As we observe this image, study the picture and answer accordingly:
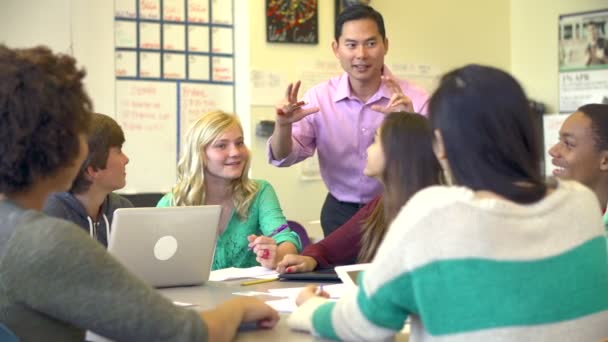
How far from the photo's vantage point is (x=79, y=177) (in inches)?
105

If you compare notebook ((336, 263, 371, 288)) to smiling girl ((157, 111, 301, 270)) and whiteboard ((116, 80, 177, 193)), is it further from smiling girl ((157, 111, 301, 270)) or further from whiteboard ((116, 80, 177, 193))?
whiteboard ((116, 80, 177, 193))

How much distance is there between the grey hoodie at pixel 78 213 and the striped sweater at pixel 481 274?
1472 millimetres

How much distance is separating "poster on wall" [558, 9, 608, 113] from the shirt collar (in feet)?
7.81

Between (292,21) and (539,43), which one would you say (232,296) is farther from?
(539,43)

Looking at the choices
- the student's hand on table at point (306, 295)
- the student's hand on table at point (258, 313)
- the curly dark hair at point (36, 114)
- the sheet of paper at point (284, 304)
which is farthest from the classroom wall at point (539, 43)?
the curly dark hair at point (36, 114)

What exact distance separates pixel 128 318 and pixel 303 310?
40 centimetres

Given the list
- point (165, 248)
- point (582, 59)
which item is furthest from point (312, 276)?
point (582, 59)

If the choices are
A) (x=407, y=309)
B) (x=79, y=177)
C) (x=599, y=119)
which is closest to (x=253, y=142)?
(x=79, y=177)

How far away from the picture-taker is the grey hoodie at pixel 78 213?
2652mm

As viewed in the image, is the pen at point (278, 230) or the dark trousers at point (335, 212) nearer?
the pen at point (278, 230)

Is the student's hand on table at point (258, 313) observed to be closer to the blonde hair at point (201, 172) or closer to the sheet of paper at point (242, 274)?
the sheet of paper at point (242, 274)

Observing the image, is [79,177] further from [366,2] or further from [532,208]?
[366,2]

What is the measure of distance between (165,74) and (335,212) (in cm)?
→ 184

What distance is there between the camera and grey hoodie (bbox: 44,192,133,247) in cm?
265
